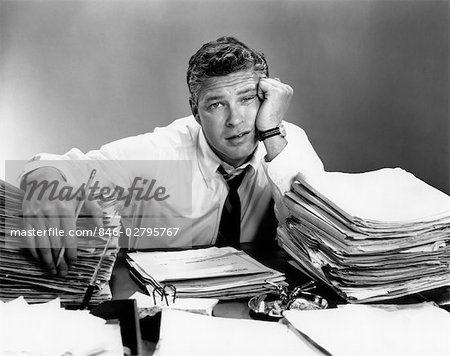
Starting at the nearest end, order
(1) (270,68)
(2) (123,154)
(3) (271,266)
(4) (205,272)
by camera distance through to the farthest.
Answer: (4) (205,272), (3) (271,266), (2) (123,154), (1) (270,68)

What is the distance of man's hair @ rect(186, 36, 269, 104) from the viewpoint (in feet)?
5.44

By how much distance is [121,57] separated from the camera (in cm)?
212

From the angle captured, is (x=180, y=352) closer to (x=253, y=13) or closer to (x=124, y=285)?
(x=124, y=285)

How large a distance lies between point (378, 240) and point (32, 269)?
2.11ft

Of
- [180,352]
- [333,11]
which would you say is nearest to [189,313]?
[180,352]

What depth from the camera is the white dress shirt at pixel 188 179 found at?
189 centimetres

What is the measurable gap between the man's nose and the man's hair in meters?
0.12

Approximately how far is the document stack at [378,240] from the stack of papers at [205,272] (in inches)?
5.3

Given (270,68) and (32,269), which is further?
(270,68)

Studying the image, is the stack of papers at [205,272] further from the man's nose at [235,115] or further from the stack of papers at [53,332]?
the man's nose at [235,115]

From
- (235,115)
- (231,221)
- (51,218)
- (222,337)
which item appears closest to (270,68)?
(235,115)

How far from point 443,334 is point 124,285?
1.98ft

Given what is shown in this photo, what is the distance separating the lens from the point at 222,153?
189 cm

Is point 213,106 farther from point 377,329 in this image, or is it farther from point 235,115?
point 377,329
